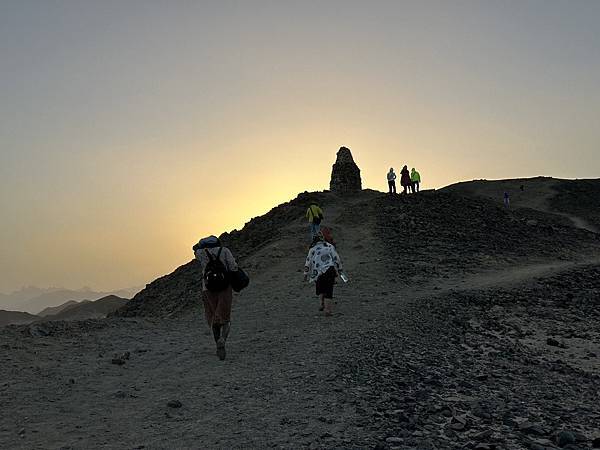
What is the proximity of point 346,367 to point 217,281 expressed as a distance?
9.09 ft

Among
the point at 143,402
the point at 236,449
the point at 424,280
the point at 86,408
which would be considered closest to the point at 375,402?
the point at 236,449

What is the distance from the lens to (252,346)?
9734 millimetres

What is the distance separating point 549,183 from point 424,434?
60.8 metres

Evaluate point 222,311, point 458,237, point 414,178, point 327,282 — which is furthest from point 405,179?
point 222,311

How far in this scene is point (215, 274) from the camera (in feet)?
28.7

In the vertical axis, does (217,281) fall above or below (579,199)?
below

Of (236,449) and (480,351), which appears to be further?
(480,351)

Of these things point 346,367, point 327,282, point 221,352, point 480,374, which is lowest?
point 480,374

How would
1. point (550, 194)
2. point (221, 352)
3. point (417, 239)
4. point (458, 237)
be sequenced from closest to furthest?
point (221, 352) → point (417, 239) → point (458, 237) → point (550, 194)

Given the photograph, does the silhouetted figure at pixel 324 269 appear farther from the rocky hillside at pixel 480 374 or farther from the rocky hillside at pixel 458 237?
the rocky hillside at pixel 458 237

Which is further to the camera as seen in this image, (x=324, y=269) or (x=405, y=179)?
(x=405, y=179)

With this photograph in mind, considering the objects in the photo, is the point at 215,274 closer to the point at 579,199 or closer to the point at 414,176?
the point at 414,176

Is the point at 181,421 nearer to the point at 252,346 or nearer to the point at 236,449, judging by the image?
the point at 236,449

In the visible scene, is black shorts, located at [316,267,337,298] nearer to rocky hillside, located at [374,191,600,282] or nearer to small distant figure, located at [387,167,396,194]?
rocky hillside, located at [374,191,600,282]
